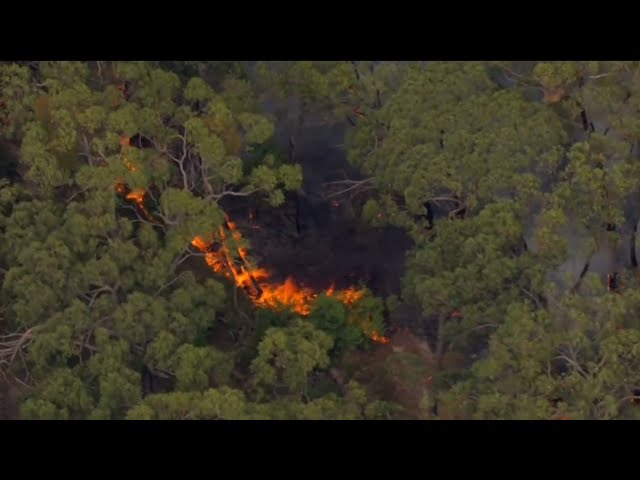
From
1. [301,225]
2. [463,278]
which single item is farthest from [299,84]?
[463,278]

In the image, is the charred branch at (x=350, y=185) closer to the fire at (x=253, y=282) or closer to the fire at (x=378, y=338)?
the fire at (x=253, y=282)

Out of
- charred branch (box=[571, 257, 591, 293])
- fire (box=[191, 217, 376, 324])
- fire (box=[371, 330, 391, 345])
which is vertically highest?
charred branch (box=[571, 257, 591, 293])

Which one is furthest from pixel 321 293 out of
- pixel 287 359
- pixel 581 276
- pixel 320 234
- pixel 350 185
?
pixel 581 276

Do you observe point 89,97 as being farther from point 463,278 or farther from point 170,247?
point 463,278

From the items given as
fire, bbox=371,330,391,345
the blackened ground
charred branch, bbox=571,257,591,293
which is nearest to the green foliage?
fire, bbox=371,330,391,345

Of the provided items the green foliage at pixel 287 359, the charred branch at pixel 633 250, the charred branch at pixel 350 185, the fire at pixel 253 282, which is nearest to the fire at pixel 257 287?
the fire at pixel 253 282

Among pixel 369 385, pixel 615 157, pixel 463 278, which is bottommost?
pixel 369 385

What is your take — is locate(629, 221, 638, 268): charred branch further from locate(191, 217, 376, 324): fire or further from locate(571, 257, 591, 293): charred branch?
locate(191, 217, 376, 324): fire

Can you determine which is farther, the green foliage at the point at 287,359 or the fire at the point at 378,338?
the fire at the point at 378,338

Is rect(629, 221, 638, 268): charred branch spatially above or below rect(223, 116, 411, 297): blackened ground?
above
